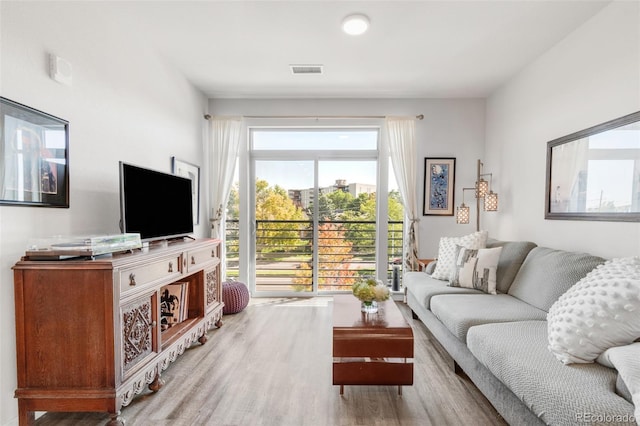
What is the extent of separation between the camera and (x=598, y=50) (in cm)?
234

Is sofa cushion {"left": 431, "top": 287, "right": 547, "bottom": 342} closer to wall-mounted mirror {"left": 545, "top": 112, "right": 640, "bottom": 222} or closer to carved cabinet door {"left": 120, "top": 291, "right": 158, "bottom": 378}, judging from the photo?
wall-mounted mirror {"left": 545, "top": 112, "right": 640, "bottom": 222}

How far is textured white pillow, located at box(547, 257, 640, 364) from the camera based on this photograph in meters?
1.39

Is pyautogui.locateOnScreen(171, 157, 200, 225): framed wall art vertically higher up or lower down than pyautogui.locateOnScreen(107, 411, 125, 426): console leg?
higher up

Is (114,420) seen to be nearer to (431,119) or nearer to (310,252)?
(310,252)

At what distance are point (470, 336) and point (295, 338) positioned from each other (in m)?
1.55

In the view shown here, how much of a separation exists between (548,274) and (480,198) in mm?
1905

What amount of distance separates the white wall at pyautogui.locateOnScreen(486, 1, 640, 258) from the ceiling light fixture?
5.78 ft

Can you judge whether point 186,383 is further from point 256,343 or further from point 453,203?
point 453,203

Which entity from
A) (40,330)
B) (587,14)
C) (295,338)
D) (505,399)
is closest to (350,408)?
(505,399)

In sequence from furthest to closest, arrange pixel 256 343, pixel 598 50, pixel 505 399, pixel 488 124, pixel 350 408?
pixel 488 124 → pixel 256 343 → pixel 598 50 → pixel 350 408 → pixel 505 399

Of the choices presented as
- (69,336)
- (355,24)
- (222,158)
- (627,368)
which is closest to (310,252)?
(222,158)

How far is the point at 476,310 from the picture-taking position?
222cm

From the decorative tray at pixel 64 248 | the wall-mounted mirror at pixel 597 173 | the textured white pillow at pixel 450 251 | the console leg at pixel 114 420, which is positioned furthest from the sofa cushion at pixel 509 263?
the decorative tray at pixel 64 248

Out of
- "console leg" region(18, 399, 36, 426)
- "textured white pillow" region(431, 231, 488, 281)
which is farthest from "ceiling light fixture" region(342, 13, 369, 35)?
"console leg" region(18, 399, 36, 426)
